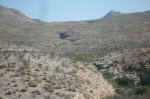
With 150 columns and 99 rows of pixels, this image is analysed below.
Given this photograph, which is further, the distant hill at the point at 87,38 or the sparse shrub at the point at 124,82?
the distant hill at the point at 87,38

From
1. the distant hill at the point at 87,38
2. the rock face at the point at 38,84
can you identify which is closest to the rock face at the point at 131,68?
the rock face at the point at 38,84

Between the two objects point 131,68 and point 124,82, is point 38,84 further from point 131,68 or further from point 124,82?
point 131,68

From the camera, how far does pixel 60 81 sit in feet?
39.5

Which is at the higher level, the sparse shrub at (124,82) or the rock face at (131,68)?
the rock face at (131,68)

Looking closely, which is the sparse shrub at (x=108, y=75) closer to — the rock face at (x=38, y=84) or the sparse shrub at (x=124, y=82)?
the sparse shrub at (x=124, y=82)

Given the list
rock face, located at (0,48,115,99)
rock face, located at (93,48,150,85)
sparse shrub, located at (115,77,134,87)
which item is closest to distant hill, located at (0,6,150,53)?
rock face, located at (93,48,150,85)

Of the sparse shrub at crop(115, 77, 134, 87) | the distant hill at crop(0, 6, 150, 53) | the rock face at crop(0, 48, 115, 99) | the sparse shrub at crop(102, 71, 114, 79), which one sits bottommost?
the sparse shrub at crop(115, 77, 134, 87)

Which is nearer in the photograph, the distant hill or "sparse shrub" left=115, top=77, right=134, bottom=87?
"sparse shrub" left=115, top=77, right=134, bottom=87

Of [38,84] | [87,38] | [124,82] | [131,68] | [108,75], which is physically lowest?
[124,82]

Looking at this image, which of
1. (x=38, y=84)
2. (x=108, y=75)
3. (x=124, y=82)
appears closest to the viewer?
(x=38, y=84)

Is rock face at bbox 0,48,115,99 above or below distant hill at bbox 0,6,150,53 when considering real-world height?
below

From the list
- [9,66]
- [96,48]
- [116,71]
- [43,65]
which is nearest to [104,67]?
[116,71]

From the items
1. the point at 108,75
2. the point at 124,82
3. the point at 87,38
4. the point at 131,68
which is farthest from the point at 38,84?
the point at 87,38

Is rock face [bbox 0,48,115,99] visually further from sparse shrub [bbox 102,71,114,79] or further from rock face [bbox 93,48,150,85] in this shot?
rock face [bbox 93,48,150,85]
